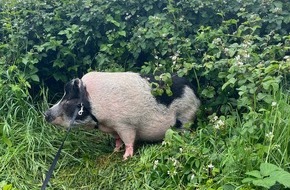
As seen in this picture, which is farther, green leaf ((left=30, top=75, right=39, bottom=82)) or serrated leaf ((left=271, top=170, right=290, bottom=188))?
green leaf ((left=30, top=75, right=39, bottom=82))

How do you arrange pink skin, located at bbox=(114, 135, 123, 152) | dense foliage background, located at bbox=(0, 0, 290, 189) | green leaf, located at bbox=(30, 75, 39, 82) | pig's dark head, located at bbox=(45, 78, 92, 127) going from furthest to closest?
green leaf, located at bbox=(30, 75, 39, 82) < pink skin, located at bbox=(114, 135, 123, 152) < pig's dark head, located at bbox=(45, 78, 92, 127) < dense foliage background, located at bbox=(0, 0, 290, 189)

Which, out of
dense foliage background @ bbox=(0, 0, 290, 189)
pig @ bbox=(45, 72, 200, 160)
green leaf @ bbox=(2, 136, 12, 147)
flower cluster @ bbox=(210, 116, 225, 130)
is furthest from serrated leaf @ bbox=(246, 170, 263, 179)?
green leaf @ bbox=(2, 136, 12, 147)

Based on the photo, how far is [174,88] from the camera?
14.1 feet

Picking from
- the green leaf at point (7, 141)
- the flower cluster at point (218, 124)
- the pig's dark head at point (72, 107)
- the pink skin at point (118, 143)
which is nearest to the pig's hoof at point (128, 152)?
the pink skin at point (118, 143)

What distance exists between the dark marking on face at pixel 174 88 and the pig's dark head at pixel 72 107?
56 cm

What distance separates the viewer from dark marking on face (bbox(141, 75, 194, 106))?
424 centimetres

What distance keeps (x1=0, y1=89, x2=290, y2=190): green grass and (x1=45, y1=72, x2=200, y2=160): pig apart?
176 millimetres

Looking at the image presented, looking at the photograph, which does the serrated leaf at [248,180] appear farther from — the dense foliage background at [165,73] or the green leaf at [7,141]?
the green leaf at [7,141]

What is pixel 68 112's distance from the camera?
13.6 ft

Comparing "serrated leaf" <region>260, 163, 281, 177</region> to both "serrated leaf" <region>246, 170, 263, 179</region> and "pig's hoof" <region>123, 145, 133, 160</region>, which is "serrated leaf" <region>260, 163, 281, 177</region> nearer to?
"serrated leaf" <region>246, 170, 263, 179</region>

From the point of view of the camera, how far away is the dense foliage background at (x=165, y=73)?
3.55 m

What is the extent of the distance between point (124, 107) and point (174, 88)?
47 cm

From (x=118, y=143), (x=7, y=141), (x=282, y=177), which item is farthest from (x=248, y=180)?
(x=7, y=141)

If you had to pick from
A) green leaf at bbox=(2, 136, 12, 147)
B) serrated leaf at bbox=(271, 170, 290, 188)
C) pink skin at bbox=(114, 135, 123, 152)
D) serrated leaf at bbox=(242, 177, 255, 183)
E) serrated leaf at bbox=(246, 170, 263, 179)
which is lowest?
pink skin at bbox=(114, 135, 123, 152)
